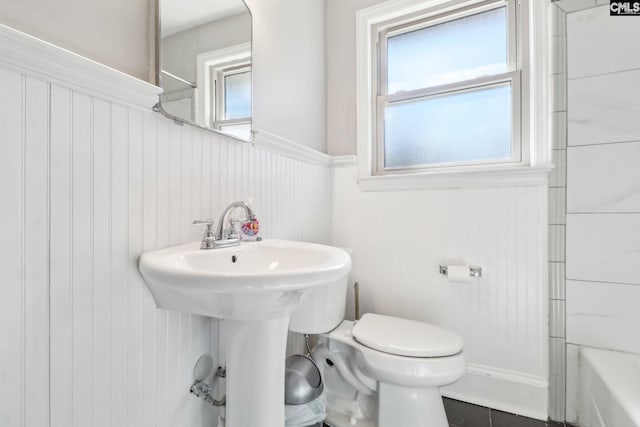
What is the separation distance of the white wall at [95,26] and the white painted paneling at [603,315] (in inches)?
Answer: 71.1

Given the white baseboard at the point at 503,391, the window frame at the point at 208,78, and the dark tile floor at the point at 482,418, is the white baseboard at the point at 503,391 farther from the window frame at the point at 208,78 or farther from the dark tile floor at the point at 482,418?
the window frame at the point at 208,78

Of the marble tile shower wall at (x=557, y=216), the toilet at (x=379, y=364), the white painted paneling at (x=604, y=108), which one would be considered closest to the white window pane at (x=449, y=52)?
the marble tile shower wall at (x=557, y=216)

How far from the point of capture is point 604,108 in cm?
120

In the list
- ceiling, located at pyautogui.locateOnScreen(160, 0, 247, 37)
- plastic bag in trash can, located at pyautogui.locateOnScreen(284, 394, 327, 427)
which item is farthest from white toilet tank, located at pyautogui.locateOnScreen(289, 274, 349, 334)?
ceiling, located at pyautogui.locateOnScreen(160, 0, 247, 37)

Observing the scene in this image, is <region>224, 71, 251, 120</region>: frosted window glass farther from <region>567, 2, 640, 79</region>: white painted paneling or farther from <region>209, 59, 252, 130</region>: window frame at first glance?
<region>567, 2, 640, 79</region>: white painted paneling

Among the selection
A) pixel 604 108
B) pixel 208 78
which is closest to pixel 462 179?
pixel 604 108

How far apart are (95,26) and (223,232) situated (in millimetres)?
585

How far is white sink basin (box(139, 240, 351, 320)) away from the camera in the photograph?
539mm

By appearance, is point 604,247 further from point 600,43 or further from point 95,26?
point 95,26

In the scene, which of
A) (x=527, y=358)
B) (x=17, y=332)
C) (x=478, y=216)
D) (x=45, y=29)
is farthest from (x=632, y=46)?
(x=17, y=332)

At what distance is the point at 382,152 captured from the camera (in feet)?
5.66

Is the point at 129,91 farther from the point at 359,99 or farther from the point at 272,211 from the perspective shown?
the point at 359,99

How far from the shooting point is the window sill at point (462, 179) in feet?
4.18

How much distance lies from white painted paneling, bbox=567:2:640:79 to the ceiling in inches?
55.2
